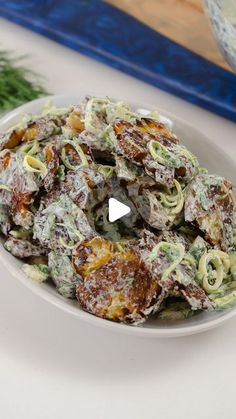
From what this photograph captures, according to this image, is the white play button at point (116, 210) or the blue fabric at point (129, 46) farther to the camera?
the blue fabric at point (129, 46)

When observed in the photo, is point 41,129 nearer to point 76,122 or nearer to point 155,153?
point 76,122

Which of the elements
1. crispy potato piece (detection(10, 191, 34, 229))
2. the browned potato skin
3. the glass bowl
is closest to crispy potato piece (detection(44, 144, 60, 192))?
crispy potato piece (detection(10, 191, 34, 229))

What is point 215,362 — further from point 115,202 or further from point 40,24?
point 40,24

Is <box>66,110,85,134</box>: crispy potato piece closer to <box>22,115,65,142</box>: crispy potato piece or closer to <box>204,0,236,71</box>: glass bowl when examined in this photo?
<box>22,115,65,142</box>: crispy potato piece

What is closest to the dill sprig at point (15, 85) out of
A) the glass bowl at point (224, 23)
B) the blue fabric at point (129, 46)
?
the blue fabric at point (129, 46)

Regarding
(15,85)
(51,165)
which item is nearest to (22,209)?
(51,165)

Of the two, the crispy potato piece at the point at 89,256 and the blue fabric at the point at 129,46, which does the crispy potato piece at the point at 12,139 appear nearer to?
the crispy potato piece at the point at 89,256

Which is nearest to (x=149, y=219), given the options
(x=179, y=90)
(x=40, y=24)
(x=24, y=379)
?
(x=24, y=379)
